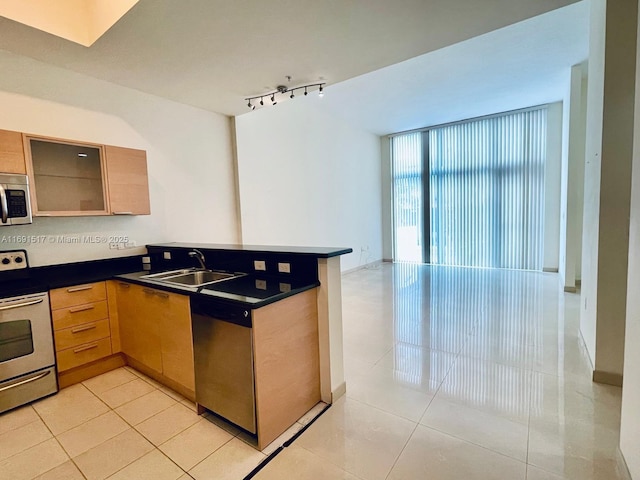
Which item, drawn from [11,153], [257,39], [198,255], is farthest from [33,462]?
[257,39]

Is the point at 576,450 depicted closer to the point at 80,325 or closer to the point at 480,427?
the point at 480,427

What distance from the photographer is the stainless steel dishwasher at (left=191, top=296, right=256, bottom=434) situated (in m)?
1.70

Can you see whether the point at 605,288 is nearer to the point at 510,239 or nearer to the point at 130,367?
the point at 130,367

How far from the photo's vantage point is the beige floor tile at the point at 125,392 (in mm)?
2265

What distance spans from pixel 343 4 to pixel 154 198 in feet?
8.80

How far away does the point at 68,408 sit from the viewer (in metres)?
2.19

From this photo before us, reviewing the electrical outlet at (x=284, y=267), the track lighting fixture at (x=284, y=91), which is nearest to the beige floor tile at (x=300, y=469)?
the electrical outlet at (x=284, y=267)

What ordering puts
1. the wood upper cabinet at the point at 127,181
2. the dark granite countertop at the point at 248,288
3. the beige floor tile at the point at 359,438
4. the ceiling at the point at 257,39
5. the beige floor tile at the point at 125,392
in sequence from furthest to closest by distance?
1. the wood upper cabinet at the point at 127,181
2. the beige floor tile at the point at 125,392
3. the ceiling at the point at 257,39
4. the dark granite countertop at the point at 248,288
5. the beige floor tile at the point at 359,438

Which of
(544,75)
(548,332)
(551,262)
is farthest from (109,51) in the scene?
(551,262)

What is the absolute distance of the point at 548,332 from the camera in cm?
319

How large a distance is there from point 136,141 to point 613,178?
4245 mm

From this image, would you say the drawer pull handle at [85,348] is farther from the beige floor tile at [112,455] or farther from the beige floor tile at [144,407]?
the beige floor tile at [112,455]

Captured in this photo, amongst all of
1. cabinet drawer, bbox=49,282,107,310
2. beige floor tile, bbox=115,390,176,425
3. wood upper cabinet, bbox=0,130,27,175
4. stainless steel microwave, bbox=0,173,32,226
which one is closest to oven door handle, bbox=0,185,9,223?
stainless steel microwave, bbox=0,173,32,226

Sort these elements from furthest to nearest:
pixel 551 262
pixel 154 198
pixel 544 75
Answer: pixel 551 262, pixel 544 75, pixel 154 198
